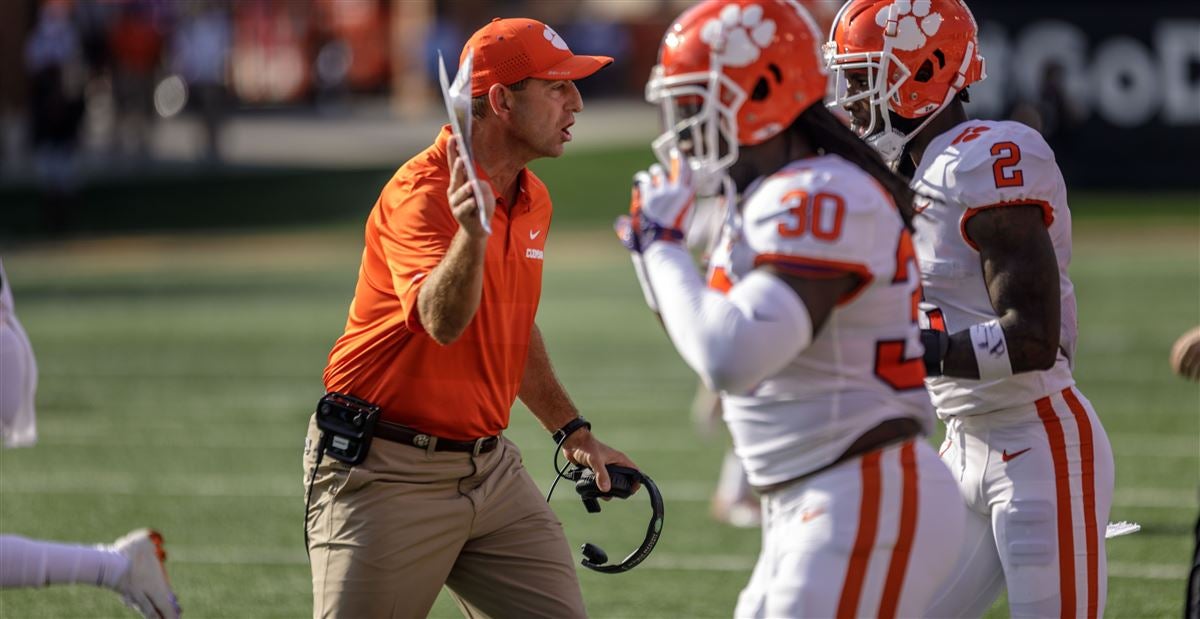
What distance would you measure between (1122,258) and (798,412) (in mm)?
17587

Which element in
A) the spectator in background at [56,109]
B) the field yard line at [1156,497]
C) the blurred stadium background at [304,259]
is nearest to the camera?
the blurred stadium background at [304,259]

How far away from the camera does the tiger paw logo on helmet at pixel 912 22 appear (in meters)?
4.52

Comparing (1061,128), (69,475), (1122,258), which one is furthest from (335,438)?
(1061,128)

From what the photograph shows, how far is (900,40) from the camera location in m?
4.52

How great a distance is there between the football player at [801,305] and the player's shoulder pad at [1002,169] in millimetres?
741

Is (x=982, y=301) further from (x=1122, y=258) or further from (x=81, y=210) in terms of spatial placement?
(x=81, y=210)

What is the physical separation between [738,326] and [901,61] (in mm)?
1609

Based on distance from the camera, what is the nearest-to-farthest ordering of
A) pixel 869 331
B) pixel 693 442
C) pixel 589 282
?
pixel 869 331 < pixel 693 442 < pixel 589 282

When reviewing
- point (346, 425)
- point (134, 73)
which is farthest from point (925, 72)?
point (134, 73)

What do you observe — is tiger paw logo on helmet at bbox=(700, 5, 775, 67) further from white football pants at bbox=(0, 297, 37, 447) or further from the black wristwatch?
white football pants at bbox=(0, 297, 37, 447)

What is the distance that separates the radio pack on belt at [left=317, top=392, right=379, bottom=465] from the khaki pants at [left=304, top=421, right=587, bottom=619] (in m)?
0.04

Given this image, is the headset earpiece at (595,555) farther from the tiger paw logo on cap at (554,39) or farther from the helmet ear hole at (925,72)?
the helmet ear hole at (925,72)

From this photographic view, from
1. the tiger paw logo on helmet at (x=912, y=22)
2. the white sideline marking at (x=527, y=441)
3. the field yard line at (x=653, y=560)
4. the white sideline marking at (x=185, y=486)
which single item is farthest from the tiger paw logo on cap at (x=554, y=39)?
the white sideline marking at (x=527, y=441)

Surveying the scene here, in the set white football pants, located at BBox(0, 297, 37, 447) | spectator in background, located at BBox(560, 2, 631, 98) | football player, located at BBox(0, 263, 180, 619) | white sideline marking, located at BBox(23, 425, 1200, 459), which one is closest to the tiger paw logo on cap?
football player, located at BBox(0, 263, 180, 619)
